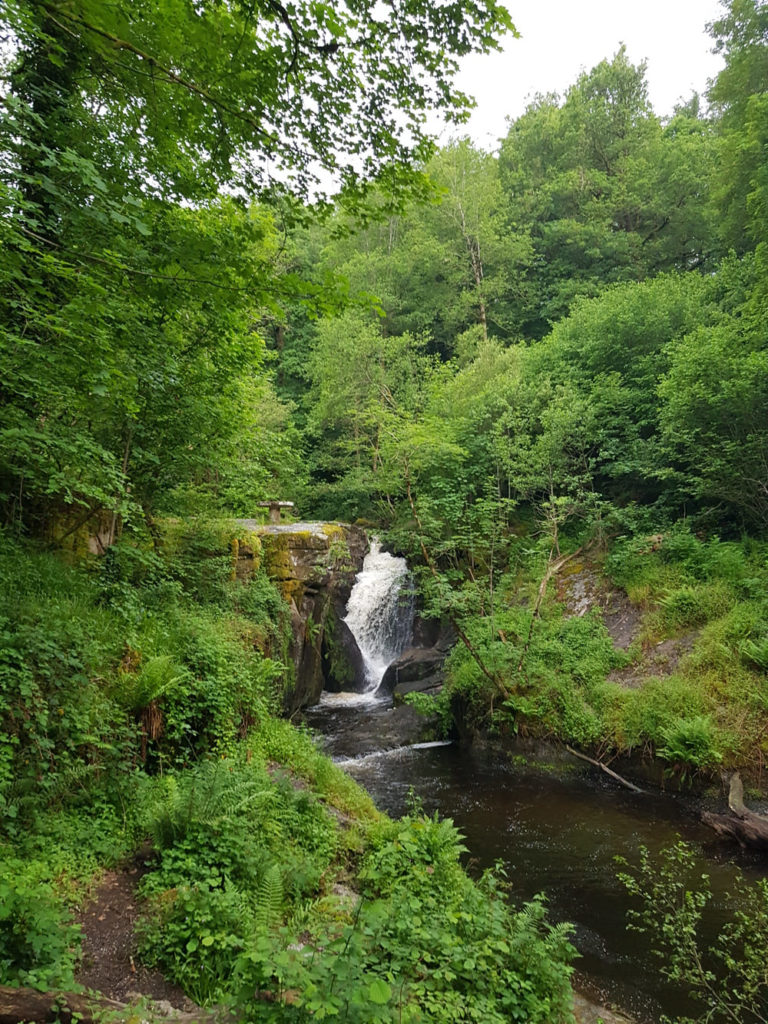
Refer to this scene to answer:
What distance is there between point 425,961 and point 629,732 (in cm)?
726

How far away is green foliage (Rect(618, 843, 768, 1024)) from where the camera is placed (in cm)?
402

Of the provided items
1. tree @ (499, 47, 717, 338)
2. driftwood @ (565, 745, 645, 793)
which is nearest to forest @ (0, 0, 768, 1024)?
driftwood @ (565, 745, 645, 793)

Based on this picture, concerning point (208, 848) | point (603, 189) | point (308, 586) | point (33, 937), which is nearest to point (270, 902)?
point (208, 848)

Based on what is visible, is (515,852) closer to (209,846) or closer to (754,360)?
(209,846)

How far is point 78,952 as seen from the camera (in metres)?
2.96

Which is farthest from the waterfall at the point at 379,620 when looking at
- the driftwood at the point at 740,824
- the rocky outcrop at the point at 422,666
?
the driftwood at the point at 740,824

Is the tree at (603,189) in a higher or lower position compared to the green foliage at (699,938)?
higher

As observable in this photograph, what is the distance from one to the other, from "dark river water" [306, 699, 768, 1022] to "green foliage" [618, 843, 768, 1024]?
166 mm

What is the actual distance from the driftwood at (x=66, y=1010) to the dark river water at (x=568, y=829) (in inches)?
164

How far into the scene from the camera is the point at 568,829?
7.66 meters

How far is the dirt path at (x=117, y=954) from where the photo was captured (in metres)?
2.98

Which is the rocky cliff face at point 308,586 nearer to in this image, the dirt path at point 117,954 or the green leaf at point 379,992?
the dirt path at point 117,954

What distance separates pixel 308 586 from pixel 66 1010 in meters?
10.8

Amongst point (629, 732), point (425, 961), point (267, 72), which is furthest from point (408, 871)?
point (267, 72)
